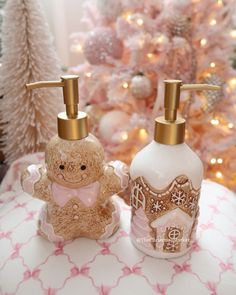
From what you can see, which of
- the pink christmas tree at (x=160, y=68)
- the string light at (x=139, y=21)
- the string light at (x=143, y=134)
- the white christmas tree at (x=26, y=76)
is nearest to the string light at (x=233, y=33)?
the pink christmas tree at (x=160, y=68)

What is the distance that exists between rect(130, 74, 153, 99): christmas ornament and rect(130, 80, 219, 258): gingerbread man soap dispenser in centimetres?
43

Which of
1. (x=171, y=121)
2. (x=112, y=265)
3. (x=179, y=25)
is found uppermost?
(x=179, y=25)

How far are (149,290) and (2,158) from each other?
1.78 feet

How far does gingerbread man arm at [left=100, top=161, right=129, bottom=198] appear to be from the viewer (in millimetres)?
511

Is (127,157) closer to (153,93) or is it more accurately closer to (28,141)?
(153,93)

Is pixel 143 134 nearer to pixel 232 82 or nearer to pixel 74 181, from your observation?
pixel 232 82

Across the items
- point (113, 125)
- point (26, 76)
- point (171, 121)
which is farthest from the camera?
point (113, 125)

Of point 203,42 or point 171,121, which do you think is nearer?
point 171,121

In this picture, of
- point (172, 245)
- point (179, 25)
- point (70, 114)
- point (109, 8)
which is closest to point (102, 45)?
point (109, 8)

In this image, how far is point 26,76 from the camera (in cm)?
73

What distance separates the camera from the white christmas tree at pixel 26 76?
28.0 inches

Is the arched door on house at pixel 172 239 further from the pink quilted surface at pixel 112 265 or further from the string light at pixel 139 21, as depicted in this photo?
the string light at pixel 139 21

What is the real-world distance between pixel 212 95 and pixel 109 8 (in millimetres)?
378

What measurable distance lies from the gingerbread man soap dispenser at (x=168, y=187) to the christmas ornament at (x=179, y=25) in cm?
46
